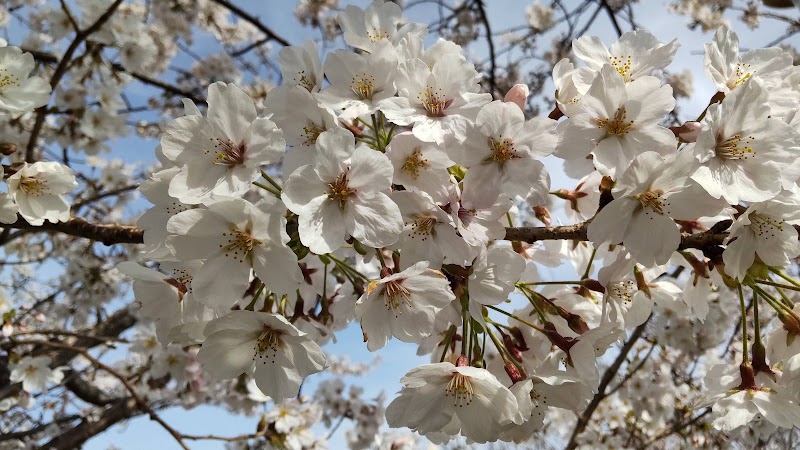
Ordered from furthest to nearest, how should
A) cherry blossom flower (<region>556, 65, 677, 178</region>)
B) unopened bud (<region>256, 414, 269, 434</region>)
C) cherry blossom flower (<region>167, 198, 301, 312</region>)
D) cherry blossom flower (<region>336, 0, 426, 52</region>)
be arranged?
1. unopened bud (<region>256, 414, 269, 434</region>)
2. cherry blossom flower (<region>336, 0, 426, 52</region>)
3. cherry blossom flower (<region>556, 65, 677, 178</region>)
4. cherry blossom flower (<region>167, 198, 301, 312</region>)

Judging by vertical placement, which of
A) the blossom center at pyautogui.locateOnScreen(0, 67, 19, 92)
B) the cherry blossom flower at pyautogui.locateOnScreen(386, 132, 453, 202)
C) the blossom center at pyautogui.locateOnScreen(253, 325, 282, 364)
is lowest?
the blossom center at pyautogui.locateOnScreen(253, 325, 282, 364)

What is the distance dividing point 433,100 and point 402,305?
0.44 meters

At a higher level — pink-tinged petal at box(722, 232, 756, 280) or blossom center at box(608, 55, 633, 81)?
blossom center at box(608, 55, 633, 81)

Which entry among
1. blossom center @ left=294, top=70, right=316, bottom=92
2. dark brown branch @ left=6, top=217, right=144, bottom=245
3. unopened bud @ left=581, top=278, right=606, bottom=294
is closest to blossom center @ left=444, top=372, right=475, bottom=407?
unopened bud @ left=581, top=278, right=606, bottom=294

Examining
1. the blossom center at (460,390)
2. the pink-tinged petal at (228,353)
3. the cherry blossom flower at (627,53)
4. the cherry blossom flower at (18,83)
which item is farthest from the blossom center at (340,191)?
the cherry blossom flower at (18,83)

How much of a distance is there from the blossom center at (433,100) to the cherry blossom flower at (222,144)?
0.31m

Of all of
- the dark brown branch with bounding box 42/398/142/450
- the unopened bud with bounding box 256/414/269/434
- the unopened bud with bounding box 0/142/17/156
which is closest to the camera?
the unopened bud with bounding box 0/142/17/156

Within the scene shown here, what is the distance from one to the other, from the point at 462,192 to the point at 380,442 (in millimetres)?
3082

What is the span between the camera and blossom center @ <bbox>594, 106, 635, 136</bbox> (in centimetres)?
113

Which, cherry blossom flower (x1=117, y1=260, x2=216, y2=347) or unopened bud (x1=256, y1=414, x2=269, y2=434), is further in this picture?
unopened bud (x1=256, y1=414, x2=269, y2=434)

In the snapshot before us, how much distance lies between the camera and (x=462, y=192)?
3.62ft

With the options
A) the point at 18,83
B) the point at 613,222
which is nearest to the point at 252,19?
the point at 18,83

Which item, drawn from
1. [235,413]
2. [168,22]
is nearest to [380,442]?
[235,413]

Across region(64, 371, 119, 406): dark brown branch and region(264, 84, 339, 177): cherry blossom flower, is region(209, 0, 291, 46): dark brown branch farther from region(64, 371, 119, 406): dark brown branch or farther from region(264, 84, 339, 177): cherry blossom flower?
region(64, 371, 119, 406): dark brown branch
